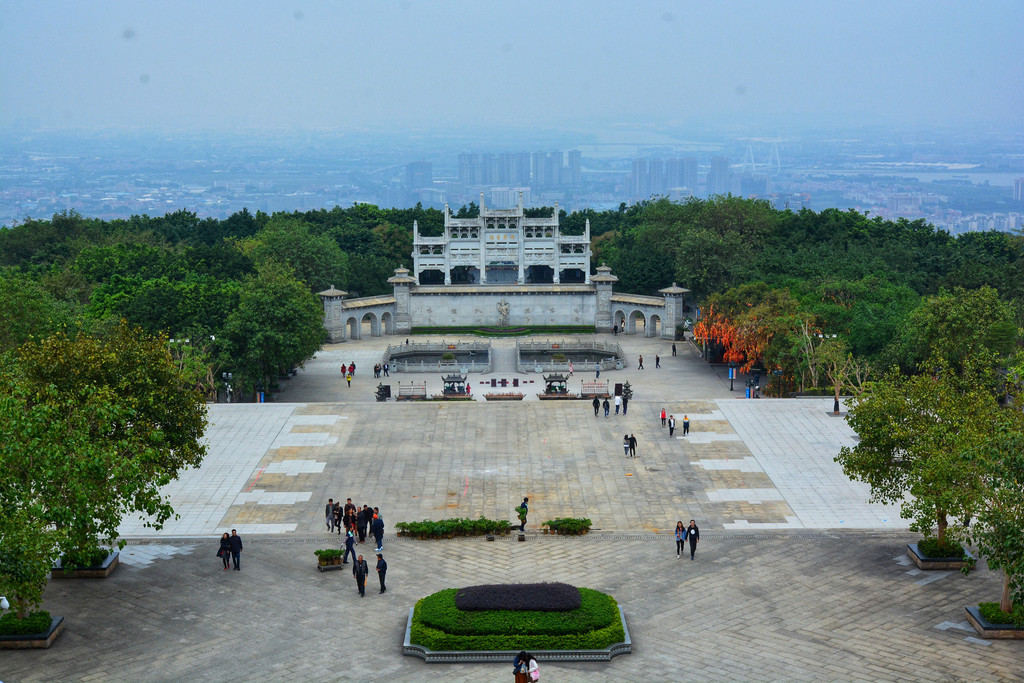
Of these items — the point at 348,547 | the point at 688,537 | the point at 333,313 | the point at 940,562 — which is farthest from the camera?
the point at 333,313

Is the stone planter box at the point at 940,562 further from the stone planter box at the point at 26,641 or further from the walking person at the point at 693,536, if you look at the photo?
the stone planter box at the point at 26,641

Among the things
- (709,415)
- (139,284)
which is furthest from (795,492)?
(139,284)

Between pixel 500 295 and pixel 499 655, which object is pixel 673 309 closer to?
pixel 500 295

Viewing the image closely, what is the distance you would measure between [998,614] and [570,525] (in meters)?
13.1

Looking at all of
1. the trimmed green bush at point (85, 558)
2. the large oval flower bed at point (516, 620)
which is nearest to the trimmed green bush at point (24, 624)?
the trimmed green bush at point (85, 558)

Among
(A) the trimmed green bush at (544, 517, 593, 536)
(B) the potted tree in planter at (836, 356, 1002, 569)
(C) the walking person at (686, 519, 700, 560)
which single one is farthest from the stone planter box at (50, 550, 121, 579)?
(B) the potted tree in planter at (836, 356, 1002, 569)

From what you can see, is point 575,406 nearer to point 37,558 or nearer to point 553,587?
point 553,587

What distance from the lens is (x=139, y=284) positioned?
70438mm

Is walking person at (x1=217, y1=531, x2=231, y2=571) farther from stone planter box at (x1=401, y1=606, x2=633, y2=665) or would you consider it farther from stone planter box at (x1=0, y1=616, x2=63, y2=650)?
stone planter box at (x1=401, y1=606, x2=633, y2=665)

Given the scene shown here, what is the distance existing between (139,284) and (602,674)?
172ft

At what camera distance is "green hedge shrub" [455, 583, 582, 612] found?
1095 inches

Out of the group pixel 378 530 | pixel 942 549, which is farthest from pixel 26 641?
pixel 942 549

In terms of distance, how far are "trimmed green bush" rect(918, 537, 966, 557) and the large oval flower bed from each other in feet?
32.7

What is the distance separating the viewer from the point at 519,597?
28156 mm
